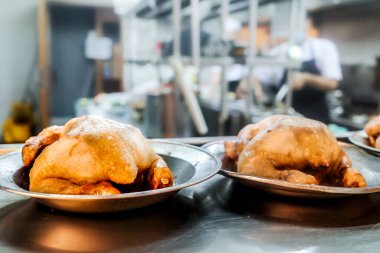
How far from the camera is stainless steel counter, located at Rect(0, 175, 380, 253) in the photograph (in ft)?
2.48

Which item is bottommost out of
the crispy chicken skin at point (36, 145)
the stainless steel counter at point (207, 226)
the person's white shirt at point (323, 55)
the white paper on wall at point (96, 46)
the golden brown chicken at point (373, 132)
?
the stainless steel counter at point (207, 226)

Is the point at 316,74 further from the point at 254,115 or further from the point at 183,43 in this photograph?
the point at 183,43

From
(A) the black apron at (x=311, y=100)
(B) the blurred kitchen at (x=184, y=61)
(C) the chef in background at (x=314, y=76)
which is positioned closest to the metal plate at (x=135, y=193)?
(B) the blurred kitchen at (x=184, y=61)

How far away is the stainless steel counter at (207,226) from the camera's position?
2.48ft

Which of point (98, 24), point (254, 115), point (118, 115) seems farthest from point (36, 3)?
point (254, 115)

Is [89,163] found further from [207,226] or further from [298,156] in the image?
[298,156]

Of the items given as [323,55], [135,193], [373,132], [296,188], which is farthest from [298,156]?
[323,55]

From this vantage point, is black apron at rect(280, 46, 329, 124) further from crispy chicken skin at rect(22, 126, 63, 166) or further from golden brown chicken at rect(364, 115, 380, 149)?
crispy chicken skin at rect(22, 126, 63, 166)

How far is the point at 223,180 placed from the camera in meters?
1.14

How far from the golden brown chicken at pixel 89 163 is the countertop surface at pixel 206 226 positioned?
0.07m

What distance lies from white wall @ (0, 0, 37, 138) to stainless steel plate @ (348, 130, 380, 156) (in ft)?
17.8

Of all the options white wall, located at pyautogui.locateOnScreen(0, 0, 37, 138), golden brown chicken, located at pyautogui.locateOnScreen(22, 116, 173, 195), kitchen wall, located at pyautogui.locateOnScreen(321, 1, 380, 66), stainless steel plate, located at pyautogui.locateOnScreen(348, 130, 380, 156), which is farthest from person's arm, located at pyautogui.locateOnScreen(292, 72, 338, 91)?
white wall, located at pyautogui.locateOnScreen(0, 0, 37, 138)

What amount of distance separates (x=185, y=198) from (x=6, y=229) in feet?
1.38

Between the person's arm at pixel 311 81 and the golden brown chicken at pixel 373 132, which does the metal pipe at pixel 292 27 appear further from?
the golden brown chicken at pixel 373 132
